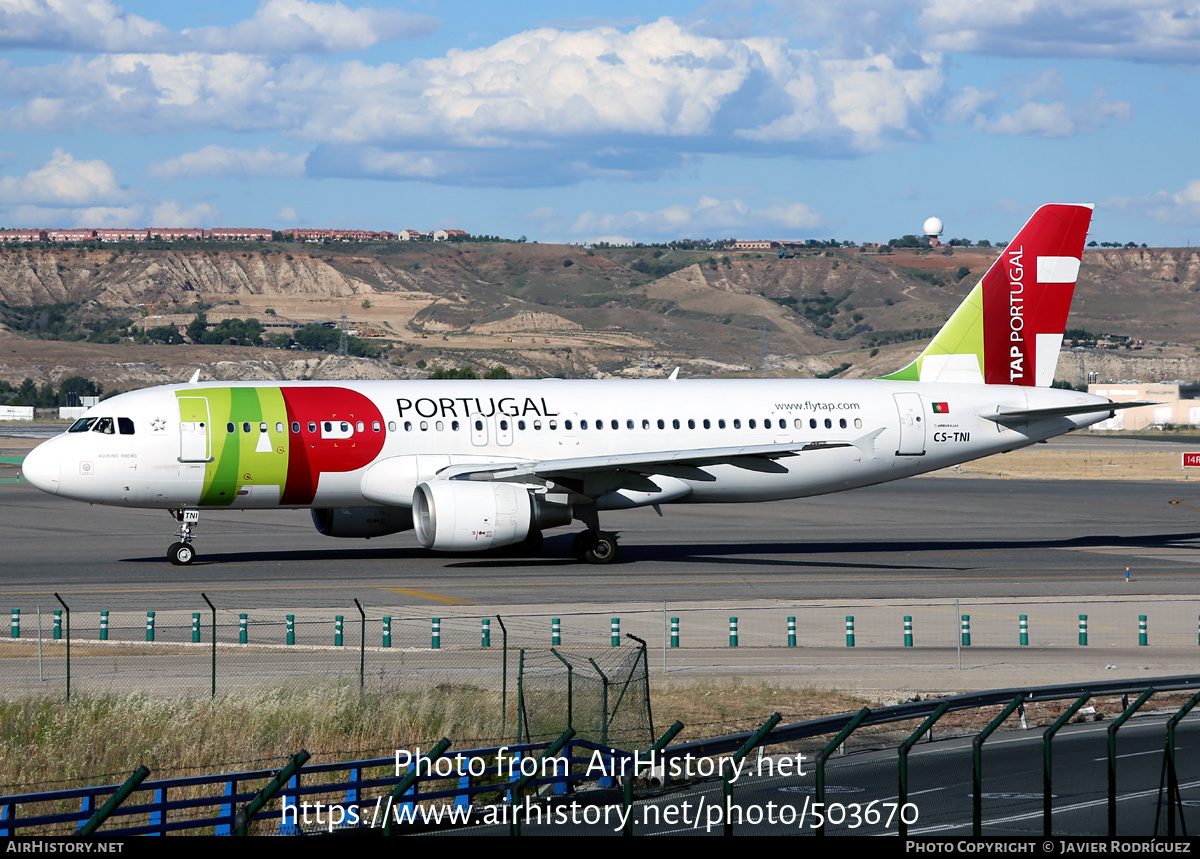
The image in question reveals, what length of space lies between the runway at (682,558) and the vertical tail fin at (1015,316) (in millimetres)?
5543

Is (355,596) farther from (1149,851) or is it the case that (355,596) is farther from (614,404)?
(1149,851)

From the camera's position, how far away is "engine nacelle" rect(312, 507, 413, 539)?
130 feet

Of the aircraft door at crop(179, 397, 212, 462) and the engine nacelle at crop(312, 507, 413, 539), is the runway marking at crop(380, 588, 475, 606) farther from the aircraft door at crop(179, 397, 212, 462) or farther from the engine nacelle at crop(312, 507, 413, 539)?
the aircraft door at crop(179, 397, 212, 462)

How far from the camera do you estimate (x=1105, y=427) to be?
148 m

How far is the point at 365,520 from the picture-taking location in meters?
39.7

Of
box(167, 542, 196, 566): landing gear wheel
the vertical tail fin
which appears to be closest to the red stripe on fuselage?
box(167, 542, 196, 566): landing gear wheel

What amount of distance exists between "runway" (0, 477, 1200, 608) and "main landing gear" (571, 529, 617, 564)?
1.75 ft

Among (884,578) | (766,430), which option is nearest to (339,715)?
(884,578)

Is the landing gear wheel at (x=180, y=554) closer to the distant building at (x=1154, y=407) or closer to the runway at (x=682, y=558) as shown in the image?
the runway at (x=682, y=558)

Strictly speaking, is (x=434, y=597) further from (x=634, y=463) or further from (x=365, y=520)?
(x=365, y=520)

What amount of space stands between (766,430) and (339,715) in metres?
23.2

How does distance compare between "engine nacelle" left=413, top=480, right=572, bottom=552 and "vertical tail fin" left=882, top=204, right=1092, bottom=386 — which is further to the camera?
"vertical tail fin" left=882, top=204, right=1092, bottom=386

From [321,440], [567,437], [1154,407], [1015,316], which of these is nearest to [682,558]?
[567,437]

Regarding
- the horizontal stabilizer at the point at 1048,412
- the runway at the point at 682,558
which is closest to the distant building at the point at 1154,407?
the runway at the point at 682,558
